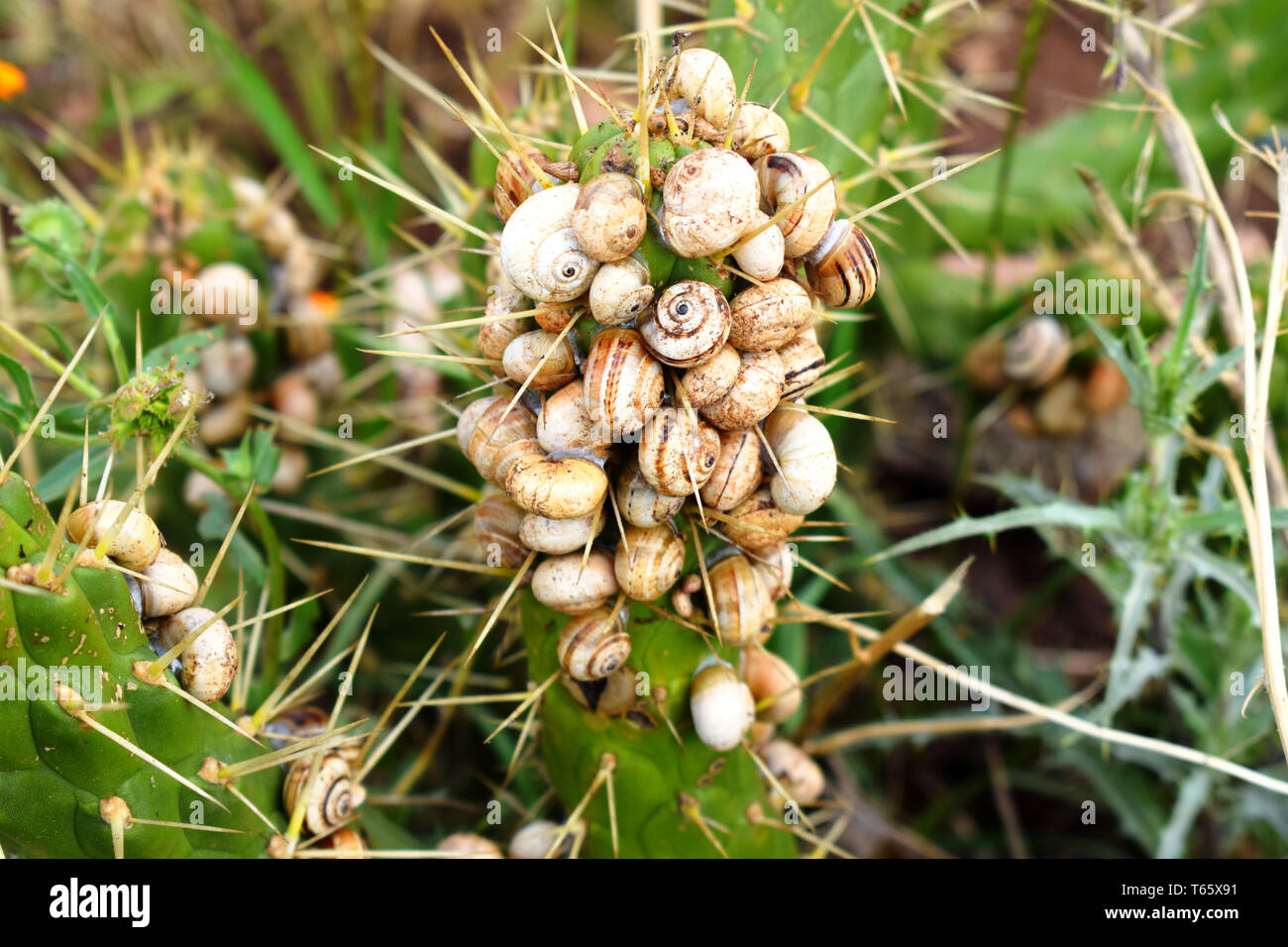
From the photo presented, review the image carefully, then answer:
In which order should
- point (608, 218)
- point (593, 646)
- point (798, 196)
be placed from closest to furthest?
point (608, 218) → point (798, 196) → point (593, 646)

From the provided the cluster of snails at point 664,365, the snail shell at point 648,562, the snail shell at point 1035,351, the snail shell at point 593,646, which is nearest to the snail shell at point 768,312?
the cluster of snails at point 664,365

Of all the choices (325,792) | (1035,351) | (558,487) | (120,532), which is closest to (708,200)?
(558,487)

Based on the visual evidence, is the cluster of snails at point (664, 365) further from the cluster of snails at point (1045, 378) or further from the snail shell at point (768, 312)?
the cluster of snails at point (1045, 378)

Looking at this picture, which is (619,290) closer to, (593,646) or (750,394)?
(750,394)

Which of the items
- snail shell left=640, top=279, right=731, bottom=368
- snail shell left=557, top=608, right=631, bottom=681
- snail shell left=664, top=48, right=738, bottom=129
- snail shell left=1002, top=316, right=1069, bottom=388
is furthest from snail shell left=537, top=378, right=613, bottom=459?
snail shell left=1002, top=316, right=1069, bottom=388

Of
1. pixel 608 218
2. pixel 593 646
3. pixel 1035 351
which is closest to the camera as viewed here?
pixel 608 218

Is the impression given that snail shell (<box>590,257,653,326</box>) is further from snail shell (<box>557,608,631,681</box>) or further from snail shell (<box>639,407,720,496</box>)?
snail shell (<box>557,608,631,681</box>)

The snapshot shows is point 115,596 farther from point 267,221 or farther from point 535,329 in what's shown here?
point 267,221
